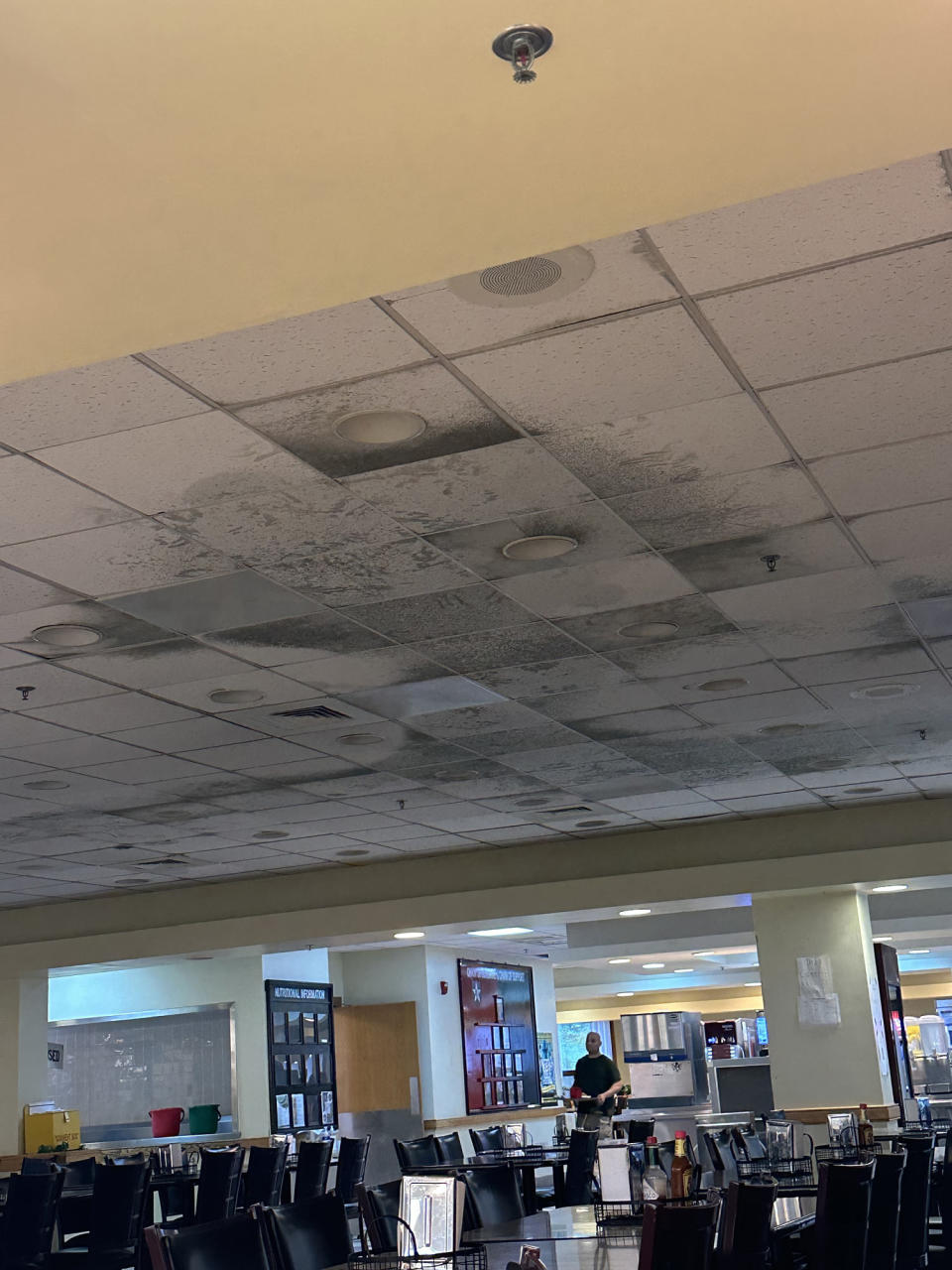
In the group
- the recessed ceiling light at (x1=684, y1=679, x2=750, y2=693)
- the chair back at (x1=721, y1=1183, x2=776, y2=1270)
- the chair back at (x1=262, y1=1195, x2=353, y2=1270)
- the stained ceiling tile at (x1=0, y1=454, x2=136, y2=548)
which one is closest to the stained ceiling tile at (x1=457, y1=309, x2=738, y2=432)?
the stained ceiling tile at (x1=0, y1=454, x2=136, y2=548)

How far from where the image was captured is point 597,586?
508 centimetres

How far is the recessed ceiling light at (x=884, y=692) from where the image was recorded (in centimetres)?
673

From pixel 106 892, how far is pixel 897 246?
10.1m

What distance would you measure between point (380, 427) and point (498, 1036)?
14.3m

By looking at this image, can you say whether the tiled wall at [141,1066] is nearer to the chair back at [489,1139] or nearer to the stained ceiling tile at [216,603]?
the chair back at [489,1139]

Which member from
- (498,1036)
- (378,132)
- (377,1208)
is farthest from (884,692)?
(498,1036)

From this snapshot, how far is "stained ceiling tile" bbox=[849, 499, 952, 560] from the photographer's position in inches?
178

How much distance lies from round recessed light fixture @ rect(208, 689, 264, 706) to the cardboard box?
7.90 m

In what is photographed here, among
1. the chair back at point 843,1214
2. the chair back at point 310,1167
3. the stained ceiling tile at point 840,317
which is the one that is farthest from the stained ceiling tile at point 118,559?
the chair back at point 310,1167

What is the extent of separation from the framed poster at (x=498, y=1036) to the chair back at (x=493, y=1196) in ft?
33.7

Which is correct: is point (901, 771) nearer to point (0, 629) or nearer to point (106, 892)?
point (0, 629)

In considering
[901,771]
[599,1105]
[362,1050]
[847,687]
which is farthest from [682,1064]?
[847,687]

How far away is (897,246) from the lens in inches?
120

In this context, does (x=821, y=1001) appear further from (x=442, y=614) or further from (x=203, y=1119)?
(x=442, y=614)
